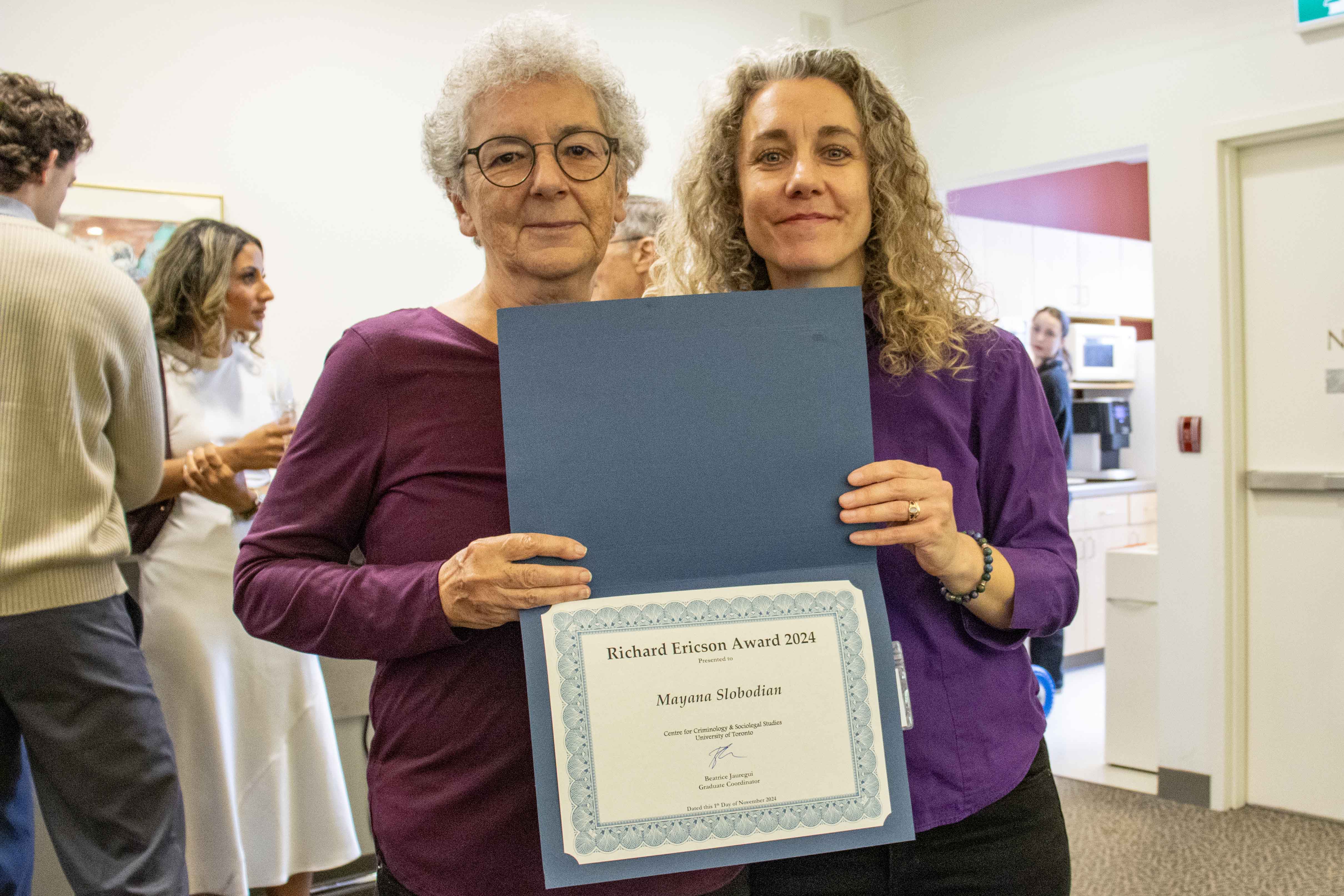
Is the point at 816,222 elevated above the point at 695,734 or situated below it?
above

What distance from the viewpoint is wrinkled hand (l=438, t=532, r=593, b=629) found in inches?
35.8

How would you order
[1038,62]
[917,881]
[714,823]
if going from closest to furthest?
[714,823], [917,881], [1038,62]

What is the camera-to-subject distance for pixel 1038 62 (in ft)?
13.7

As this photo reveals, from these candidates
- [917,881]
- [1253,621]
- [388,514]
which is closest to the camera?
[388,514]

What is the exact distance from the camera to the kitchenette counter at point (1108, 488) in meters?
5.75

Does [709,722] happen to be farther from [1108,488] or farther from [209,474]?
[1108,488]

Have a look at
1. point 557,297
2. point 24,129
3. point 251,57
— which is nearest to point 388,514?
point 557,297

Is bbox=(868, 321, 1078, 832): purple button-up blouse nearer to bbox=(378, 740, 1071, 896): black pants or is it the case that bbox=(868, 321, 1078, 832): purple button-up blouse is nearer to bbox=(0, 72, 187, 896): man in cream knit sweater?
bbox=(378, 740, 1071, 896): black pants

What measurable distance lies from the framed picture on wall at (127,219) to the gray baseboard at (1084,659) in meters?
5.12

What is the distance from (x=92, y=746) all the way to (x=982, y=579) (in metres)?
1.58

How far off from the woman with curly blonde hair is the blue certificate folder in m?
0.18

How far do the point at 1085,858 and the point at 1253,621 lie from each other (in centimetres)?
113

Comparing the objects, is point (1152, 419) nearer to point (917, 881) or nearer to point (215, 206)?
point (215, 206)
